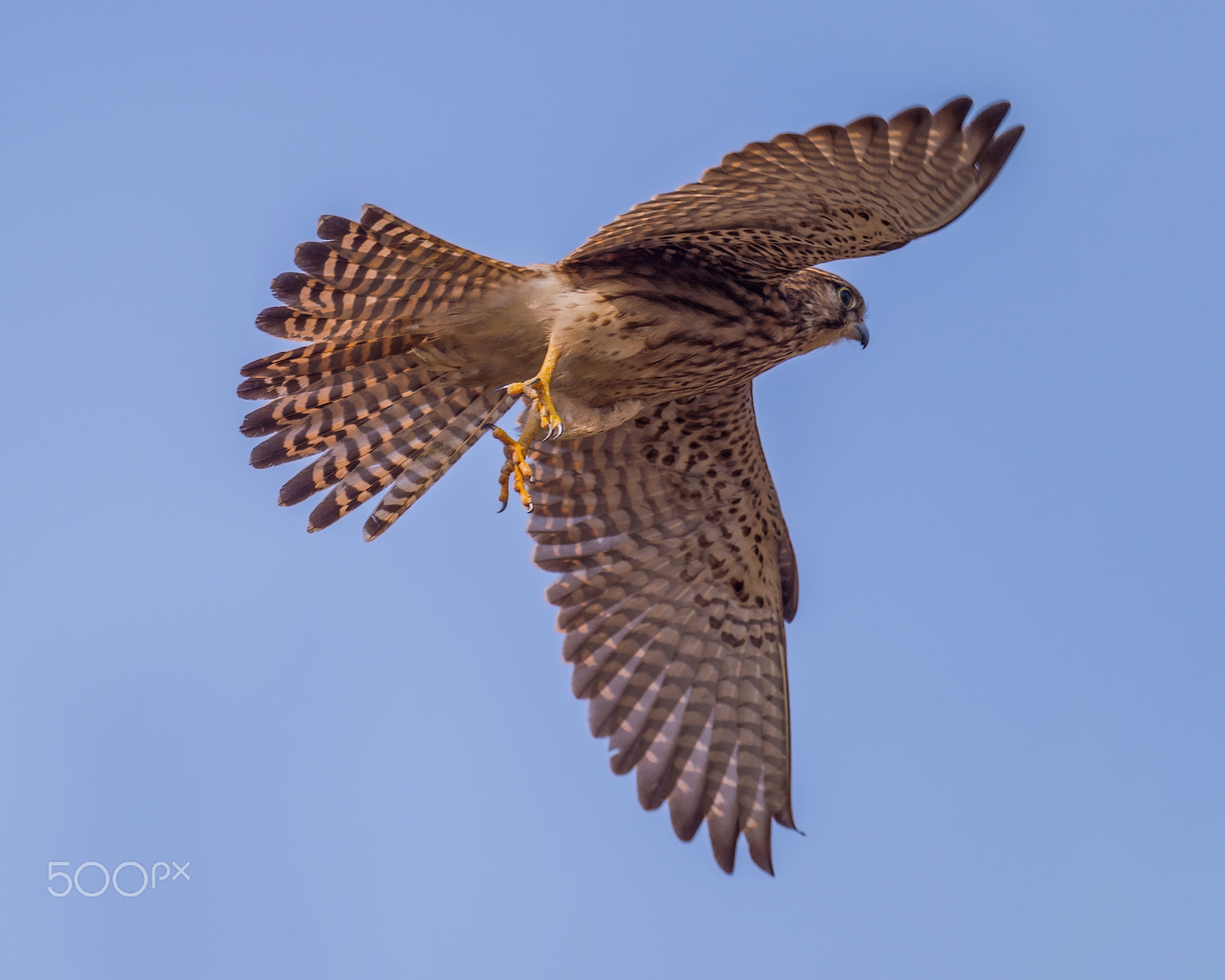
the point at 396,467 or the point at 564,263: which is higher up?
the point at 564,263

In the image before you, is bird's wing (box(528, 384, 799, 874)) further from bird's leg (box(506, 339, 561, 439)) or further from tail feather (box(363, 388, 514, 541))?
bird's leg (box(506, 339, 561, 439))

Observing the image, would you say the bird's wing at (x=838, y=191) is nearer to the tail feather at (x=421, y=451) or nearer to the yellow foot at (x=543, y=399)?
the yellow foot at (x=543, y=399)

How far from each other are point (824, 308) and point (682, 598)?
1.88m

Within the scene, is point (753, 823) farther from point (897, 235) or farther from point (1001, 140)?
Answer: point (1001, 140)

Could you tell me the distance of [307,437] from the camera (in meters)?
6.51

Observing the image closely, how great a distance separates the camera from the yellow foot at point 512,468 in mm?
6055

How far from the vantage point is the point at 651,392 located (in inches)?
271

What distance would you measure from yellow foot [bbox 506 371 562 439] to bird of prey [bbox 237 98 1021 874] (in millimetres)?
19

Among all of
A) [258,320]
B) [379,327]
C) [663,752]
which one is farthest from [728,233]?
[663,752]

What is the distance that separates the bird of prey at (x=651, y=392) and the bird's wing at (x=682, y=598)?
0.01m

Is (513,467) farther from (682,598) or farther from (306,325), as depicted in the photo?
(682,598)

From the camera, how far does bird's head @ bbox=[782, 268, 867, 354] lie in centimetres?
688

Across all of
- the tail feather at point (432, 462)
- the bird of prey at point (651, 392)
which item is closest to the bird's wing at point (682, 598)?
→ the bird of prey at point (651, 392)

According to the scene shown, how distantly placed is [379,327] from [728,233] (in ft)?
5.24
